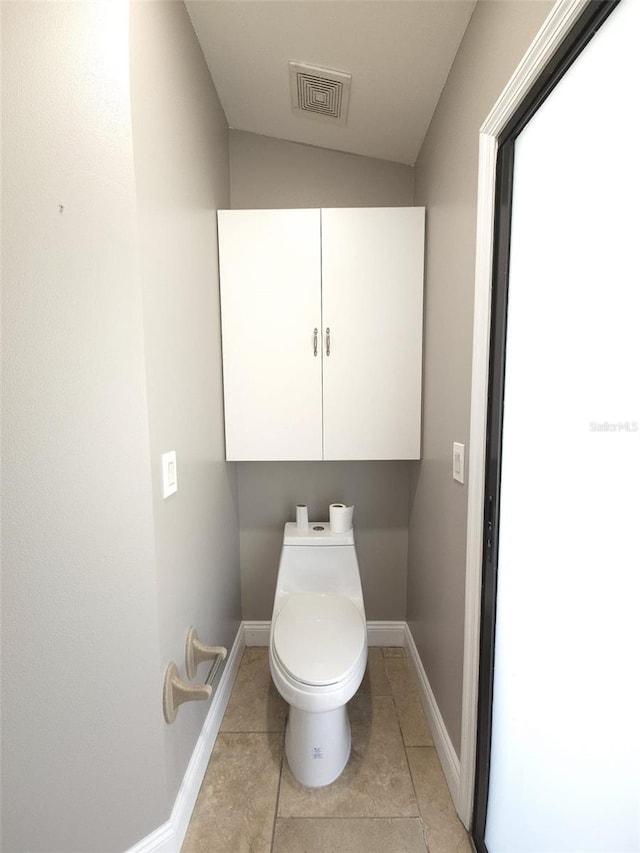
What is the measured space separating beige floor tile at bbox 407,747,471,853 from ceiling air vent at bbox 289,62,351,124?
8.22ft

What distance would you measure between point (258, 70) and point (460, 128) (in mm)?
794

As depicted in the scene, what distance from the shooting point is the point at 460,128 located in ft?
3.80

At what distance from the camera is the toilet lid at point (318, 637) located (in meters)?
1.18

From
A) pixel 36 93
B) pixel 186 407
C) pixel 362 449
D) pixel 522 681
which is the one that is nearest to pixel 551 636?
pixel 522 681

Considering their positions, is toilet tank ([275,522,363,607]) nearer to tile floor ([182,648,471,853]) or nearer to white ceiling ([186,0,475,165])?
tile floor ([182,648,471,853])

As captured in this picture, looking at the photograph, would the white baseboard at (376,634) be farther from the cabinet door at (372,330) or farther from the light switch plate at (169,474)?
the light switch plate at (169,474)

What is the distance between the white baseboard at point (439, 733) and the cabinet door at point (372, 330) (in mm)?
976

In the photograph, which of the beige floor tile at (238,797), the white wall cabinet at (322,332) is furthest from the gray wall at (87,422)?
the white wall cabinet at (322,332)

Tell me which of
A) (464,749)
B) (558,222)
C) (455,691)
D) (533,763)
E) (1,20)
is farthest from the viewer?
(455,691)

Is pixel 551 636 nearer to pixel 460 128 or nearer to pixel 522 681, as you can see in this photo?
pixel 522 681

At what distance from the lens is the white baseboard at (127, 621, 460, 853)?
1.04m

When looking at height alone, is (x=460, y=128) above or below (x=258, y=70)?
below

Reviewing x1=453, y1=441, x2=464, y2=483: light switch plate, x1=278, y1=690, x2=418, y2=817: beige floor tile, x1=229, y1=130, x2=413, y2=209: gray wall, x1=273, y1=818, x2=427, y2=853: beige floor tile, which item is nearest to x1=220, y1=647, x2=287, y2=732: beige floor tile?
x1=278, y1=690, x2=418, y2=817: beige floor tile

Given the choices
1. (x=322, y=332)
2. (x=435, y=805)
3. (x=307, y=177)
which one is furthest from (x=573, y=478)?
(x=307, y=177)
